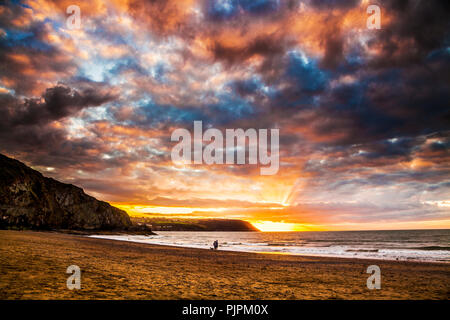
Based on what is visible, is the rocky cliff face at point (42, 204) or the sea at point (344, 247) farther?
the rocky cliff face at point (42, 204)

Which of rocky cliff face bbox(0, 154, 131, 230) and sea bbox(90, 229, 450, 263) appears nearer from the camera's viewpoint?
sea bbox(90, 229, 450, 263)

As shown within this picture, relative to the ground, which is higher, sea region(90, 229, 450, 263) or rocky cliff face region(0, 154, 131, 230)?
rocky cliff face region(0, 154, 131, 230)

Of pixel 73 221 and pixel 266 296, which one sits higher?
pixel 266 296

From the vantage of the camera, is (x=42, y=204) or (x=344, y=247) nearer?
(x=344, y=247)

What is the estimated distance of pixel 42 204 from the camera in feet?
207

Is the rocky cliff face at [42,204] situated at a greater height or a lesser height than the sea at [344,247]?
greater

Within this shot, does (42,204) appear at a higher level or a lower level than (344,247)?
higher

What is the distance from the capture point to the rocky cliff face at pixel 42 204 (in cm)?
5234

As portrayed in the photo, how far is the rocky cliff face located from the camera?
2061 inches

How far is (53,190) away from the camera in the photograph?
78312mm
